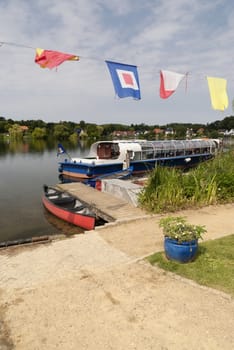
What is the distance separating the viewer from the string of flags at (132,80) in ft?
23.1

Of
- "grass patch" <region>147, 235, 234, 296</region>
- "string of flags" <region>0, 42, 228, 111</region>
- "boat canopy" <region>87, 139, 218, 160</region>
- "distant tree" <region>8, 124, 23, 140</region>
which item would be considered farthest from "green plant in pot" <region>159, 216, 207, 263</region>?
"distant tree" <region>8, 124, 23, 140</region>

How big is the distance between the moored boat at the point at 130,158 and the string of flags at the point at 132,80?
5875 millimetres

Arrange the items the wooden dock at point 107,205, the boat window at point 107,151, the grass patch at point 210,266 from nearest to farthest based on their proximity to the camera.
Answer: the grass patch at point 210,266, the wooden dock at point 107,205, the boat window at point 107,151

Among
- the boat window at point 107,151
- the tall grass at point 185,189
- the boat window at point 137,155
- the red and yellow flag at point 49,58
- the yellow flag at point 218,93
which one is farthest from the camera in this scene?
the boat window at point 107,151

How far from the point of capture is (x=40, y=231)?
29.3ft

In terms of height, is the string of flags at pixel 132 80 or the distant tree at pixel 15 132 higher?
the string of flags at pixel 132 80

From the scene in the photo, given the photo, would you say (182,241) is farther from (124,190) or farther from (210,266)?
(124,190)

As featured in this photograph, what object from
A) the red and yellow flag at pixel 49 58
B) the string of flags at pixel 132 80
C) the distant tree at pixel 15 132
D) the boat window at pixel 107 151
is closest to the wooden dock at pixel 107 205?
the string of flags at pixel 132 80

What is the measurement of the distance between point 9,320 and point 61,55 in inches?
251

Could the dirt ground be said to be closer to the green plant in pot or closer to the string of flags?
the green plant in pot

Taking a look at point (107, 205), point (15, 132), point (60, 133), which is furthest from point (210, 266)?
point (15, 132)

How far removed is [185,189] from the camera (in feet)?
28.2

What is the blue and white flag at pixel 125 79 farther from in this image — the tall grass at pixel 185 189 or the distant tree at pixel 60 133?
the distant tree at pixel 60 133

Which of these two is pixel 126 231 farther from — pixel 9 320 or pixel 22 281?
pixel 9 320
